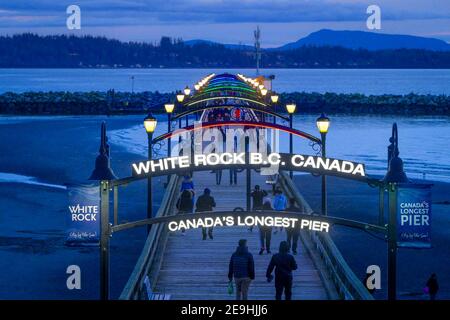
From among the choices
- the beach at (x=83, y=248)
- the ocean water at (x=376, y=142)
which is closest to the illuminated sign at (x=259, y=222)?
the beach at (x=83, y=248)

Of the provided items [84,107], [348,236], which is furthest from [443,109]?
[348,236]

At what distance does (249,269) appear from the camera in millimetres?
15117

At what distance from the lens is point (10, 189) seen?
3994 cm

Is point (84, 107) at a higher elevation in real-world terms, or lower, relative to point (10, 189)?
higher

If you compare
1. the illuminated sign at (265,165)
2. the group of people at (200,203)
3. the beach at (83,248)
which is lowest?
the beach at (83,248)

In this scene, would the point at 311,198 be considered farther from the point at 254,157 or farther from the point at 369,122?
the point at 369,122

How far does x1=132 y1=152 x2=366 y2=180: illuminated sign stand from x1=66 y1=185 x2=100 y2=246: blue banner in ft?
2.51

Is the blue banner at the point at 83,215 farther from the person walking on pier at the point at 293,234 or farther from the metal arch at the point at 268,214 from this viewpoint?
the person walking on pier at the point at 293,234

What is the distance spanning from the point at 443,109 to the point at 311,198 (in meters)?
69.8

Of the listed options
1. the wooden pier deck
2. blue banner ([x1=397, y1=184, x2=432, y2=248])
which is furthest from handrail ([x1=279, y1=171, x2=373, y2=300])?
blue banner ([x1=397, y1=184, x2=432, y2=248])

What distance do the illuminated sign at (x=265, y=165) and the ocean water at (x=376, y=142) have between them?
31330 millimetres

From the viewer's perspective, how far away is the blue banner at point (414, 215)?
13570mm

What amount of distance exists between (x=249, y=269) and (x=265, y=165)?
6.78 ft

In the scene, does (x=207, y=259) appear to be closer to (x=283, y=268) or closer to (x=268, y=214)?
(x=283, y=268)
